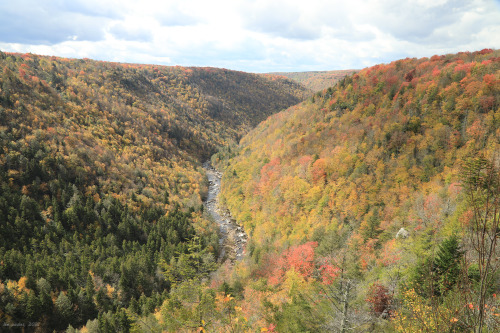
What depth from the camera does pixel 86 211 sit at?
71.6 meters

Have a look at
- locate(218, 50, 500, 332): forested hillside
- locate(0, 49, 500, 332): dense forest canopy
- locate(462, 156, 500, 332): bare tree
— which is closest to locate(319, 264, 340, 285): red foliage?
locate(218, 50, 500, 332): forested hillside

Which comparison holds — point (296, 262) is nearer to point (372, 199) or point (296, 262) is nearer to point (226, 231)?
point (372, 199)

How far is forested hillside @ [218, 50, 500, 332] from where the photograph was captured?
1875 centimetres

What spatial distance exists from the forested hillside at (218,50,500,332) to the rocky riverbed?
3.83 meters

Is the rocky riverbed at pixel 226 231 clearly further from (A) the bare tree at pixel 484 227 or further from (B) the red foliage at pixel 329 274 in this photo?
(A) the bare tree at pixel 484 227

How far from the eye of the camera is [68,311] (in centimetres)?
4431

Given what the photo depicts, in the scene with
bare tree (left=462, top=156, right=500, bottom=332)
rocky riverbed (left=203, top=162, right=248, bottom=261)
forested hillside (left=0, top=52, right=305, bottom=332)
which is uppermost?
bare tree (left=462, top=156, right=500, bottom=332)

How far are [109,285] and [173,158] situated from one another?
8388cm

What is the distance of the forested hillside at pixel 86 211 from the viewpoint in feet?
146

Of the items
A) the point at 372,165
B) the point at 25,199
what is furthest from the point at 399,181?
the point at 25,199

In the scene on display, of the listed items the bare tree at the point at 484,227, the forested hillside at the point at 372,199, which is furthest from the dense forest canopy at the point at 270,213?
the forested hillside at the point at 372,199

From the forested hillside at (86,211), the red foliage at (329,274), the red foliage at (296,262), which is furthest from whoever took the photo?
the forested hillside at (86,211)

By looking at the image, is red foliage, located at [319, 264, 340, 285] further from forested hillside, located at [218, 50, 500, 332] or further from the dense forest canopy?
the dense forest canopy

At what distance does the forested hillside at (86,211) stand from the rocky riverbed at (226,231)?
16.6 ft
